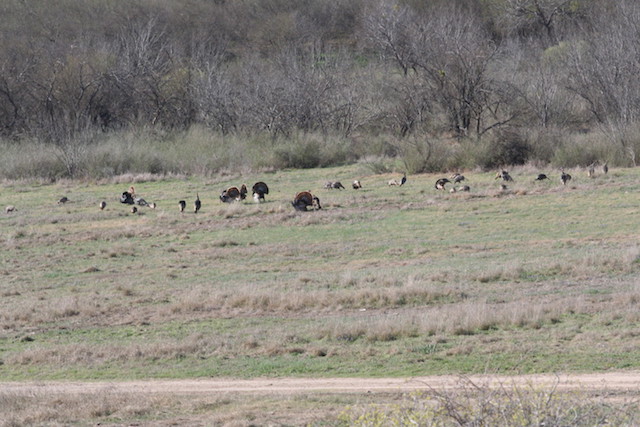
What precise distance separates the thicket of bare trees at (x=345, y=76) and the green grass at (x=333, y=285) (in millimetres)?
13253

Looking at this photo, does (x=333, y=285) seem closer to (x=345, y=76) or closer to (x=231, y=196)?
(x=231, y=196)

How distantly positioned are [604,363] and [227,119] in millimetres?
49364

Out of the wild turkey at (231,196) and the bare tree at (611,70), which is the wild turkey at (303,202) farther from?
the bare tree at (611,70)

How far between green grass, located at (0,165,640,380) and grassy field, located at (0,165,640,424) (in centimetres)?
5

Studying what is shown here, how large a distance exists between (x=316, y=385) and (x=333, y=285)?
24.0 ft

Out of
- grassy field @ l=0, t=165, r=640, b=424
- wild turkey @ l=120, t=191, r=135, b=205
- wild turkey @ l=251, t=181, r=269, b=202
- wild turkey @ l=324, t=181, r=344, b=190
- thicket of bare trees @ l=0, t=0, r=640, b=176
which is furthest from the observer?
thicket of bare trees @ l=0, t=0, r=640, b=176

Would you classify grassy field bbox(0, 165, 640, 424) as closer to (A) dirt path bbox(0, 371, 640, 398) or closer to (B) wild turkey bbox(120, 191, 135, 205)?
(A) dirt path bbox(0, 371, 640, 398)

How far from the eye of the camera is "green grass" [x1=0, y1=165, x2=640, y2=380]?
12.3m

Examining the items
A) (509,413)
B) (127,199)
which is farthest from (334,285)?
(127,199)

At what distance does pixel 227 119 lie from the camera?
5853cm

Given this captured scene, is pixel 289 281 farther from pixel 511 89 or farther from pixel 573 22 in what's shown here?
pixel 573 22

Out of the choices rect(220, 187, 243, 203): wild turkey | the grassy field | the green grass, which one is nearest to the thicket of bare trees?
rect(220, 187, 243, 203): wild turkey

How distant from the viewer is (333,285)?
18.1 meters

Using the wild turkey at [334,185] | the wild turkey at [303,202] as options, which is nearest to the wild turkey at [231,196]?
the wild turkey at [303,202]
